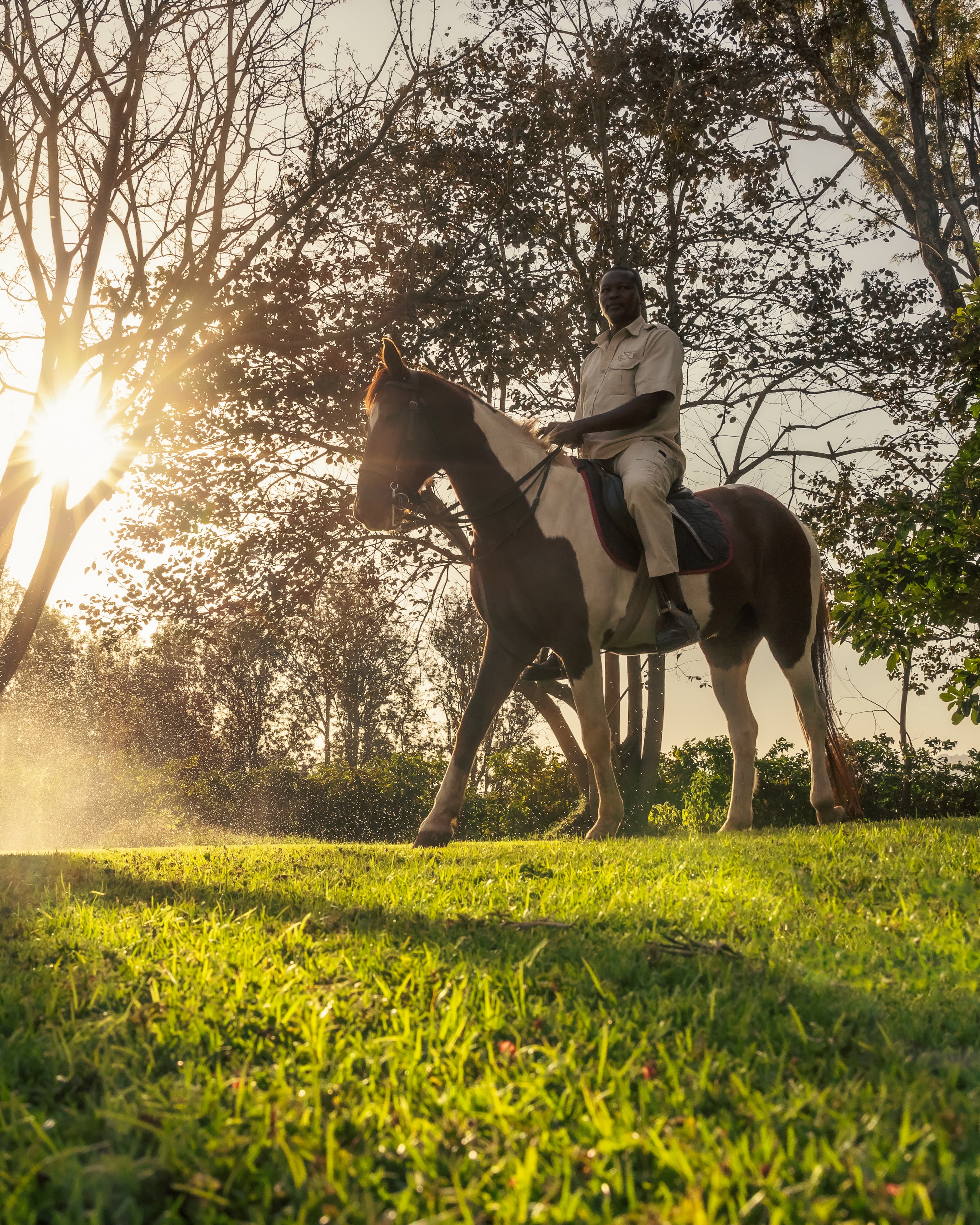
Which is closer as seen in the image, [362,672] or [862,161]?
[862,161]

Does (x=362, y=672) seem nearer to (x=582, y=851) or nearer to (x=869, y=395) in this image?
(x=869, y=395)

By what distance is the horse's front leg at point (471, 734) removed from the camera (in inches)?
269

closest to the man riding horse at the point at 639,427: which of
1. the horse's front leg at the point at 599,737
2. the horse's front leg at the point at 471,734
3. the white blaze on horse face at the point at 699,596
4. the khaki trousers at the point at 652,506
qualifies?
the khaki trousers at the point at 652,506

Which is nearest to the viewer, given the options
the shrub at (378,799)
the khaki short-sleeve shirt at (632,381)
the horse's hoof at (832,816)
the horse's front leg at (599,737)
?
the horse's front leg at (599,737)

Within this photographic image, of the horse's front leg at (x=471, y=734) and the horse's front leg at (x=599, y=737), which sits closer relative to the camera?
the horse's front leg at (x=471, y=734)

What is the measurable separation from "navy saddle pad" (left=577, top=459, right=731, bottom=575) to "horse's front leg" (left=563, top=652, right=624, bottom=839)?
842 mm

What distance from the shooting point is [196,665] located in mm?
37906

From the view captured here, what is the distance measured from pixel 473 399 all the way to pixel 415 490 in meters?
0.85

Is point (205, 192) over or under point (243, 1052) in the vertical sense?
over

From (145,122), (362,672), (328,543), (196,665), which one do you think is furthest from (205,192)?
(196,665)

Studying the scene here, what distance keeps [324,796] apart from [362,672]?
10736mm

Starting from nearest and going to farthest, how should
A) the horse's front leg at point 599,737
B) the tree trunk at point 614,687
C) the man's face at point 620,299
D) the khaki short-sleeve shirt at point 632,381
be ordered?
1. the horse's front leg at point 599,737
2. the khaki short-sleeve shirt at point 632,381
3. the man's face at point 620,299
4. the tree trunk at point 614,687

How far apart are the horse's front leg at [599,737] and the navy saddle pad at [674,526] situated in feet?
2.76

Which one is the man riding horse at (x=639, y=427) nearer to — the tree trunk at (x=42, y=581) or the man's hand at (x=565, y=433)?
the man's hand at (x=565, y=433)
